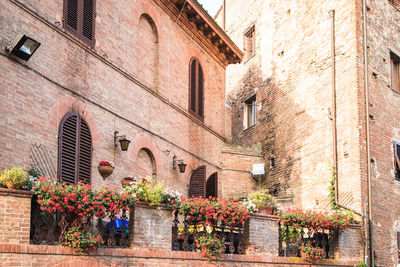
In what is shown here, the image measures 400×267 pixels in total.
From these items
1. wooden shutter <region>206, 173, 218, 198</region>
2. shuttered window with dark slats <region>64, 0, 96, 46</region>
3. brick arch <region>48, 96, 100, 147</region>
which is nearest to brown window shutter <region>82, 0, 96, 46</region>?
shuttered window with dark slats <region>64, 0, 96, 46</region>

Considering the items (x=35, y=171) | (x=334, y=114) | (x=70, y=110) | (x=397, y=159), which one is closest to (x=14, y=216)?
(x=35, y=171)

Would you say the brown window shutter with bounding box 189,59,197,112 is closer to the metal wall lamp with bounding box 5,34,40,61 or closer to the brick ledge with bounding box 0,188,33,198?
the metal wall lamp with bounding box 5,34,40,61

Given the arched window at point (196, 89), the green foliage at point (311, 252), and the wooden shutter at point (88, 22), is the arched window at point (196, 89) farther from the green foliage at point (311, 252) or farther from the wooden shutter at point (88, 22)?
the green foliage at point (311, 252)

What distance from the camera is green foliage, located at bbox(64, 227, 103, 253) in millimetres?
10797

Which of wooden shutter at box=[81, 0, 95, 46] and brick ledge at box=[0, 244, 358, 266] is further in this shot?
wooden shutter at box=[81, 0, 95, 46]

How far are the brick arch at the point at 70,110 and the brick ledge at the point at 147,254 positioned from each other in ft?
10.3

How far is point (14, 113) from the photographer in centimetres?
1202

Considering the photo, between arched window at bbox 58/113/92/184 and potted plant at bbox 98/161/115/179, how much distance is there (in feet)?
1.04

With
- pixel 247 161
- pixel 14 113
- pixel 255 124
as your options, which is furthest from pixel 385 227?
pixel 14 113

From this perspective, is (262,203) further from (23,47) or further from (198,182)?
(23,47)

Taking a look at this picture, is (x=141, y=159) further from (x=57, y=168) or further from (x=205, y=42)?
(x=205, y=42)

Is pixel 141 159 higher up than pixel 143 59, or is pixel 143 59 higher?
pixel 143 59

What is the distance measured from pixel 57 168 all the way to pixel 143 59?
5.19m

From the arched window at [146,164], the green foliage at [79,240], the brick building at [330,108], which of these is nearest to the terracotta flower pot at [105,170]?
the arched window at [146,164]
